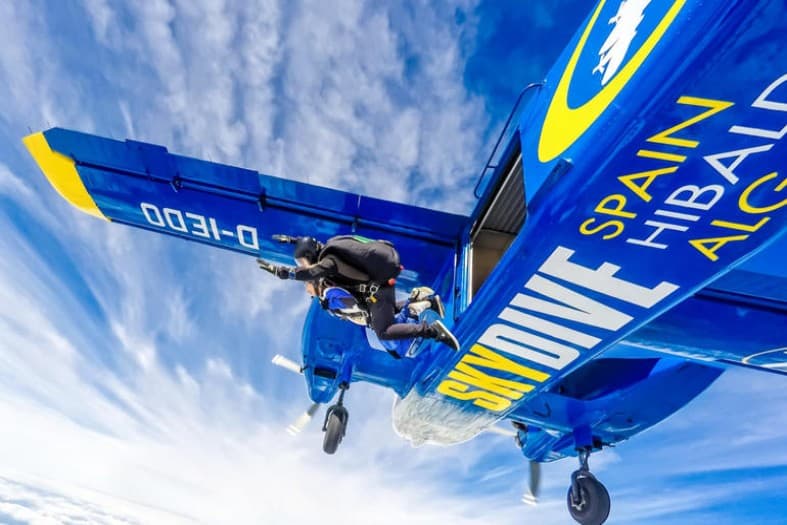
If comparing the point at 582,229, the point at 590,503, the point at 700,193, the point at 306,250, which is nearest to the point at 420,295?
the point at 306,250

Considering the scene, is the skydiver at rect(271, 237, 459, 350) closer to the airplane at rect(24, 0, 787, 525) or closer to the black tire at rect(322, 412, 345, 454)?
the airplane at rect(24, 0, 787, 525)

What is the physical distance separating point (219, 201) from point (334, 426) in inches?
131

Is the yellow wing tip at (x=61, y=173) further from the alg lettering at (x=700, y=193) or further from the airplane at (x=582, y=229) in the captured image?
the alg lettering at (x=700, y=193)

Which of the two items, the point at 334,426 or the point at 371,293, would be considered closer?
the point at 371,293

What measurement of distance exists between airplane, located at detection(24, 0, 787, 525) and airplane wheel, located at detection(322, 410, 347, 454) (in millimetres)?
25

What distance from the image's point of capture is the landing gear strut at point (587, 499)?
19.9ft

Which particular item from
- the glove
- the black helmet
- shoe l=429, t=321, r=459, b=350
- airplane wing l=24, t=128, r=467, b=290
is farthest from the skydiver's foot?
the glove

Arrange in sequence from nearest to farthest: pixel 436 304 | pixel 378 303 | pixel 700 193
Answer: pixel 700 193 → pixel 378 303 → pixel 436 304

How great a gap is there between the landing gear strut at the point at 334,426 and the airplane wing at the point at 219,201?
7.35 feet

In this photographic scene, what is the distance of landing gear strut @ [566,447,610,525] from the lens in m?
6.08

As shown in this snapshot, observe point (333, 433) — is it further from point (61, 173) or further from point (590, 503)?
point (61, 173)

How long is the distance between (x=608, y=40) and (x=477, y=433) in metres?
6.00

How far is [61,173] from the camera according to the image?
5.90m

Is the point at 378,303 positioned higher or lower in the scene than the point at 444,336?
higher
